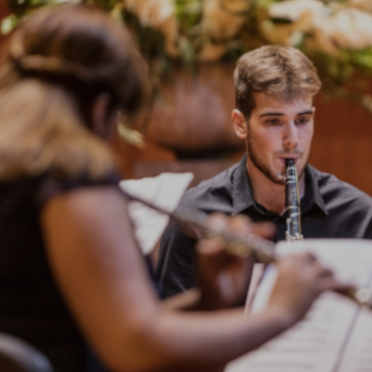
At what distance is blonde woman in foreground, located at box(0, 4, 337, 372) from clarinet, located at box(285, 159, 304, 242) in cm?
55

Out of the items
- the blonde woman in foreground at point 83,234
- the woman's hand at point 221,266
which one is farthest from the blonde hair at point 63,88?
the woman's hand at point 221,266

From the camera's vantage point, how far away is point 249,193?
5.24 feet

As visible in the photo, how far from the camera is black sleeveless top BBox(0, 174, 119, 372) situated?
0.72m

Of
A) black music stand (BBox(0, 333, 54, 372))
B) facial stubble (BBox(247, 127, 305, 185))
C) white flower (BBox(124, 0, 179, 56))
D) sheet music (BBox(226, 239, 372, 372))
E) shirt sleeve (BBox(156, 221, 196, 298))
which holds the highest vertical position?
black music stand (BBox(0, 333, 54, 372))

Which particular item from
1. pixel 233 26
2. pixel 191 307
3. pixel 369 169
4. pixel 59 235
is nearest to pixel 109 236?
pixel 59 235

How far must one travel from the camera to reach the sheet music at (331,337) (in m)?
0.94

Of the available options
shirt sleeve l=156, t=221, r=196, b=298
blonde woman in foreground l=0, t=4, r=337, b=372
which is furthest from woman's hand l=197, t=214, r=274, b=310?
shirt sleeve l=156, t=221, r=196, b=298

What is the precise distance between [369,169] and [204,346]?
202 cm

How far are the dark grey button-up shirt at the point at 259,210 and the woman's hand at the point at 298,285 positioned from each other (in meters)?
0.78

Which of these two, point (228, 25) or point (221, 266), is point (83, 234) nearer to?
point (221, 266)

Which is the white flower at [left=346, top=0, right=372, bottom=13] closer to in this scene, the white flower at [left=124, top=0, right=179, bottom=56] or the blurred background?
the blurred background

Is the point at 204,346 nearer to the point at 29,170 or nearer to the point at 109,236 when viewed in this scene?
the point at 109,236

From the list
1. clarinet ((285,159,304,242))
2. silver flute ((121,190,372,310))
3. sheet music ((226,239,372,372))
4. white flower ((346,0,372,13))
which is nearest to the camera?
silver flute ((121,190,372,310))

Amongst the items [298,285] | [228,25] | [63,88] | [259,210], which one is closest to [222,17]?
[228,25]
